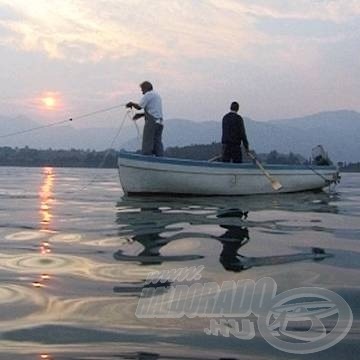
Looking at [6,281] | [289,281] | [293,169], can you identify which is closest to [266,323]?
[289,281]

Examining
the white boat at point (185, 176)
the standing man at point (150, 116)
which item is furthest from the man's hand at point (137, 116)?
the white boat at point (185, 176)

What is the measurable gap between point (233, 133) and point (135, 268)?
386 inches

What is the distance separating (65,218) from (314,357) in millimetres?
5880

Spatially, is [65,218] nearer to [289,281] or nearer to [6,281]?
[6,281]

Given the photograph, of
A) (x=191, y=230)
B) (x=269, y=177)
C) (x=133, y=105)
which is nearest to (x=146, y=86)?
(x=133, y=105)

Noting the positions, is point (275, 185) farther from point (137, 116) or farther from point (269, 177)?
point (137, 116)

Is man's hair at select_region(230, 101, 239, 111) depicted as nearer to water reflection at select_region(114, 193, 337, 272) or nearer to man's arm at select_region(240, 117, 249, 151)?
man's arm at select_region(240, 117, 249, 151)

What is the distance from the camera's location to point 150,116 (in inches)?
516

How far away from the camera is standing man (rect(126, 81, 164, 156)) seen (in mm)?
13109

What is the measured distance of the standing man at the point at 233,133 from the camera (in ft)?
45.6

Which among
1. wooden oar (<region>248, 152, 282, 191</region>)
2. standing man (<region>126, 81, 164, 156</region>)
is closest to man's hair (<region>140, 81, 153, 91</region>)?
standing man (<region>126, 81, 164, 156</region>)

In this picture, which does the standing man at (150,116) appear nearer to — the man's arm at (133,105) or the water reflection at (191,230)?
the man's arm at (133,105)

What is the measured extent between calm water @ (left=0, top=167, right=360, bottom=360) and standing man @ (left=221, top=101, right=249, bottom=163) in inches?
198

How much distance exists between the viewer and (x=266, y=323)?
316 centimetres
